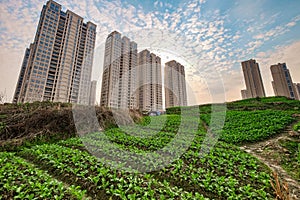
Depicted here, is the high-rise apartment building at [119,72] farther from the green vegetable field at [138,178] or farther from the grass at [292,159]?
the grass at [292,159]

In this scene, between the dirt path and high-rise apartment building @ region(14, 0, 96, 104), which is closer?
the dirt path

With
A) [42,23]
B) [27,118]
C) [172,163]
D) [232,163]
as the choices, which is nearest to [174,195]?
[172,163]

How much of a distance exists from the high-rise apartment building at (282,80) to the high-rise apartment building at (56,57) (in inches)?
1991

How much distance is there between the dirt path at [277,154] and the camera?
3.39m

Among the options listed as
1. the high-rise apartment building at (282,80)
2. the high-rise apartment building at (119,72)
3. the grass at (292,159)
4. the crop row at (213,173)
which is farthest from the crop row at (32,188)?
the high-rise apartment building at (282,80)

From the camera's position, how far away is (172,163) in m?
4.25

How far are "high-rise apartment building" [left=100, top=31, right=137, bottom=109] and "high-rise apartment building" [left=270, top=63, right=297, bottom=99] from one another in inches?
1387

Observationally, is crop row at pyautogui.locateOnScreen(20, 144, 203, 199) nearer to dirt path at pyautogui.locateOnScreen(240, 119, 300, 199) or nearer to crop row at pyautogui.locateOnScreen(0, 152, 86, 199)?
crop row at pyautogui.locateOnScreen(0, 152, 86, 199)

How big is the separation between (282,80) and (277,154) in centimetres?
4040

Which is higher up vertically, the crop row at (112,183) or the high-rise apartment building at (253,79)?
the high-rise apartment building at (253,79)

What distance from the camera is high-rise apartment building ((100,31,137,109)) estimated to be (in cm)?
2269

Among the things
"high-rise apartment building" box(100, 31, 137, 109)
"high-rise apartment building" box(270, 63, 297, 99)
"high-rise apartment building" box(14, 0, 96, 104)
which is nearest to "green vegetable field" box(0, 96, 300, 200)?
"high-rise apartment building" box(100, 31, 137, 109)

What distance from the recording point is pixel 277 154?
5137 millimetres

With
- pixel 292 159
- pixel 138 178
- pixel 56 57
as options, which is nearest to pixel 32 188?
pixel 138 178
